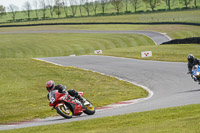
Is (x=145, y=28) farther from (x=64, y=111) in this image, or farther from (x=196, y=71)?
(x=64, y=111)

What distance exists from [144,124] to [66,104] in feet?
13.2

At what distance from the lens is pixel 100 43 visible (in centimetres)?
6756

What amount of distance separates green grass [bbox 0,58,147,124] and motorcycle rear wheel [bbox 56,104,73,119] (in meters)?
2.41

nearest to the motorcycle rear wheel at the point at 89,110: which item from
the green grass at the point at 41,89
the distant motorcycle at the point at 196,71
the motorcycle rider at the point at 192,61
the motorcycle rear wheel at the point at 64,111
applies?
the motorcycle rear wheel at the point at 64,111

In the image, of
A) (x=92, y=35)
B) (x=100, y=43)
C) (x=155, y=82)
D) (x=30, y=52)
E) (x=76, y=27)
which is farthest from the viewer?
(x=76, y=27)

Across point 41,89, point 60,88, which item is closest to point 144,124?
point 60,88

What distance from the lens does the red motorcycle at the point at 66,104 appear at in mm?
13320

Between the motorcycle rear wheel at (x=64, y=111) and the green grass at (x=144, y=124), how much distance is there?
4.46ft

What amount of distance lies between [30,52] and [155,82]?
4241cm

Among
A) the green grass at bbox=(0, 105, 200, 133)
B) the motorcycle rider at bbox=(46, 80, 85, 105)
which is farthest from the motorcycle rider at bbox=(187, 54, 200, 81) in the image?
the motorcycle rider at bbox=(46, 80, 85, 105)

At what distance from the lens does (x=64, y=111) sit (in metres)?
13.5

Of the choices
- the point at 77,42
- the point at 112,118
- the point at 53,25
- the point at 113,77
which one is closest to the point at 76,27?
the point at 53,25

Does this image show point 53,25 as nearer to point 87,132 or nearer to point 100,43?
point 100,43

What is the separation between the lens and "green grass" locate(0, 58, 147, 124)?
16922mm
